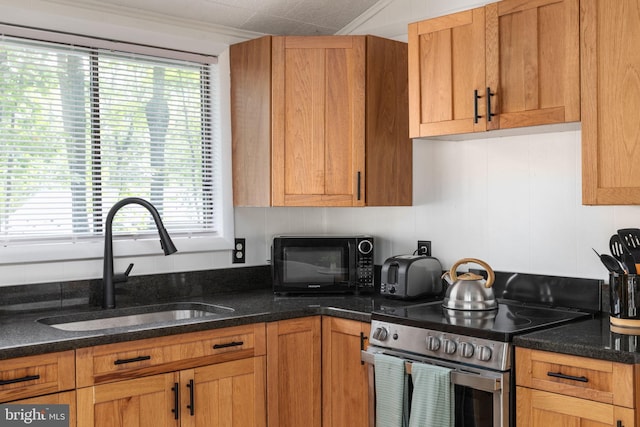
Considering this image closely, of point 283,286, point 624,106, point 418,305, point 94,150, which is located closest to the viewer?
point 624,106

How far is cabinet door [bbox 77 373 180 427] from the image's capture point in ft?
7.79

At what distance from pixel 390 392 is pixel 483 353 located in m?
0.45

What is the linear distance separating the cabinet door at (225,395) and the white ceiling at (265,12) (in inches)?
65.3

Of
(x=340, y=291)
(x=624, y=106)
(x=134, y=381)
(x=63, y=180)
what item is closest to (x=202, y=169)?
(x=63, y=180)

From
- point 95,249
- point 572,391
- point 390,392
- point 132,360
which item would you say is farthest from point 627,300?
point 95,249

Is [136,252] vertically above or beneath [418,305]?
above

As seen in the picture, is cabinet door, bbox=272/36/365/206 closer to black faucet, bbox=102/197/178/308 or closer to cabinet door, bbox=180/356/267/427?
black faucet, bbox=102/197/178/308

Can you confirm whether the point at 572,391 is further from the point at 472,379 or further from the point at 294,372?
the point at 294,372

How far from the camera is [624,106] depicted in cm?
235

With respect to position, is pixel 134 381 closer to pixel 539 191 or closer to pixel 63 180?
pixel 63 180

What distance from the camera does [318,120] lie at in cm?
325

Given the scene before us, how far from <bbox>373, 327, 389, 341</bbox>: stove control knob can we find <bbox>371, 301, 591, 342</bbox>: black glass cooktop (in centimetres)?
4

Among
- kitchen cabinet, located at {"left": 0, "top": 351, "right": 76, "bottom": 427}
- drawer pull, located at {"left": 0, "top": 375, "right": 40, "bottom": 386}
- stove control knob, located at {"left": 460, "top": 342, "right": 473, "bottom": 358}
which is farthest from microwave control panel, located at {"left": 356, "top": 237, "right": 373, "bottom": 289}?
drawer pull, located at {"left": 0, "top": 375, "right": 40, "bottom": 386}

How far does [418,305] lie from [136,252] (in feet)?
4.35
